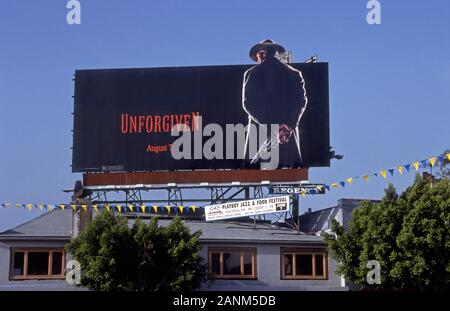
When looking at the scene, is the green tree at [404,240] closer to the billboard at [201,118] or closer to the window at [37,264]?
the billboard at [201,118]

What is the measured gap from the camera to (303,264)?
133ft

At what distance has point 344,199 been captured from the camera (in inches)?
1604

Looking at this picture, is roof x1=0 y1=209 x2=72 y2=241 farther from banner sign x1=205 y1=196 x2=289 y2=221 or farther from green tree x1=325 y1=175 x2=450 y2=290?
green tree x1=325 y1=175 x2=450 y2=290

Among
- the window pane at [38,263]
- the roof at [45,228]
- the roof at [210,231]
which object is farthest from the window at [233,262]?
the window pane at [38,263]

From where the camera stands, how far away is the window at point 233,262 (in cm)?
3956

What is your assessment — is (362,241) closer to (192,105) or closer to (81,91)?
(192,105)

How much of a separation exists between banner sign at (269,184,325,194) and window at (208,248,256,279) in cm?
442

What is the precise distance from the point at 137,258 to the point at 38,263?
20.3 ft

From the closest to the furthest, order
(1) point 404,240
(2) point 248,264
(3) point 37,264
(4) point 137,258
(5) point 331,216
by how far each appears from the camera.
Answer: (1) point 404,240
(4) point 137,258
(3) point 37,264
(2) point 248,264
(5) point 331,216

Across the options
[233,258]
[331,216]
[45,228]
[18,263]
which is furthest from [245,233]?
[18,263]

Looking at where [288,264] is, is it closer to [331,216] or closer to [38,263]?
[331,216]

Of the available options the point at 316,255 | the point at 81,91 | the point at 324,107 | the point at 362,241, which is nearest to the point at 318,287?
the point at 316,255

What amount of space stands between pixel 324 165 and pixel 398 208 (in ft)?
27.0

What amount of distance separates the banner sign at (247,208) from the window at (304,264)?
2.25 m
